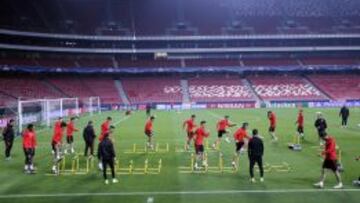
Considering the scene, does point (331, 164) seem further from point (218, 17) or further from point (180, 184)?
point (218, 17)

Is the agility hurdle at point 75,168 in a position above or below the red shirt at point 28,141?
below

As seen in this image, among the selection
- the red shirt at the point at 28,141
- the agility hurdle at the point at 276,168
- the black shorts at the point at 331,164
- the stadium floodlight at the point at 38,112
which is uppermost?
the stadium floodlight at the point at 38,112

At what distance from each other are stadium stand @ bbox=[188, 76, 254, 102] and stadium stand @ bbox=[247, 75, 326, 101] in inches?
113

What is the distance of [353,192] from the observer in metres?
18.1

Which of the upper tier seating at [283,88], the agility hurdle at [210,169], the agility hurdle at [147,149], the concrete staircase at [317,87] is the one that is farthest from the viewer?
the concrete staircase at [317,87]

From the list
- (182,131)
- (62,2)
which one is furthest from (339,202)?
(62,2)

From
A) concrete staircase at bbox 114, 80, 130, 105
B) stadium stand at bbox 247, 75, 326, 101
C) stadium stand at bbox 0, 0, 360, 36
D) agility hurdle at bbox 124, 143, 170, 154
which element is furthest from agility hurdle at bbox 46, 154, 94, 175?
stadium stand at bbox 0, 0, 360, 36

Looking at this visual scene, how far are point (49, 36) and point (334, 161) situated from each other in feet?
267

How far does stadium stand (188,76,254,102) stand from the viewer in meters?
93.8

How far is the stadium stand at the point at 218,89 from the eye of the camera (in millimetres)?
93812

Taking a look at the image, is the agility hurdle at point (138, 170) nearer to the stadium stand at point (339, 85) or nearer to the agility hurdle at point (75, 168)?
the agility hurdle at point (75, 168)

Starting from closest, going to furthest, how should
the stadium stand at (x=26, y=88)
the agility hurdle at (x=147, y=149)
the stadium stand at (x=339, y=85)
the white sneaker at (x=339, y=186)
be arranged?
the white sneaker at (x=339, y=186) < the agility hurdle at (x=147, y=149) < the stadium stand at (x=26, y=88) < the stadium stand at (x=339, y=85)

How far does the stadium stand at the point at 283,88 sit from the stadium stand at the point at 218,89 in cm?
286

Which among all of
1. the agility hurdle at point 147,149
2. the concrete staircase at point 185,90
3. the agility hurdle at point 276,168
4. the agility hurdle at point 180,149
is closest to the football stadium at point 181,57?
the concrete staircase at point 185,90
